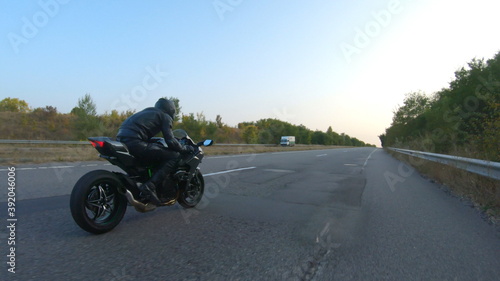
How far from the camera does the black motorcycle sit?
9.97ft

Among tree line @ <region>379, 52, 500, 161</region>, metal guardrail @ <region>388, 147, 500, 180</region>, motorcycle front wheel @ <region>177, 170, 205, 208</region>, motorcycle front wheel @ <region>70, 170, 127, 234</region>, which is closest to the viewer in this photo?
motorcycle front wheel @ <region>70, 170, 127, 234</region>

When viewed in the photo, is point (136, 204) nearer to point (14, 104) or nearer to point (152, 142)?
point (152, 142)

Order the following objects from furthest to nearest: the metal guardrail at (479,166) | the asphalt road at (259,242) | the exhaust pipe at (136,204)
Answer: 1. the metal guardrail at (479,166)
2. the exhaust pipe at (136,204)
3. the asphalt road at (259,242)

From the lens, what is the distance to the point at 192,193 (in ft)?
16.0

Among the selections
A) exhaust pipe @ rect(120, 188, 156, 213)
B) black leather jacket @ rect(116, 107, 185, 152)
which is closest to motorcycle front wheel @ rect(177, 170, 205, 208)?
exhaust pipe @ rect(120, 188, 156, 213)

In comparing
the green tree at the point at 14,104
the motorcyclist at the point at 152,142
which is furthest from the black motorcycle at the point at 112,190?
the green tree at the point at 14,104

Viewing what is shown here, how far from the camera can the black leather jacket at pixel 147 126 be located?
3754mm

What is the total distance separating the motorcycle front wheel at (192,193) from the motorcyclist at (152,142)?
0.66 meters

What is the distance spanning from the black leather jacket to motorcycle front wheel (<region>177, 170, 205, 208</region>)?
3.00ft

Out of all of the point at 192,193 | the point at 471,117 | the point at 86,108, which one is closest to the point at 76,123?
the point at 86,108

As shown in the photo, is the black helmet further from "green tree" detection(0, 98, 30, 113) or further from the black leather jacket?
"green tree" detection(0, 98, 30, 113)

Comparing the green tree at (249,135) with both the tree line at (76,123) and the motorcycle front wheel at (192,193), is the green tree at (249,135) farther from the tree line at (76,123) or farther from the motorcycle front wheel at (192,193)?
the motorcycle front wheel at (192,193)

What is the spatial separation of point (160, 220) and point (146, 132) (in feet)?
4.06

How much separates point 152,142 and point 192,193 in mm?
1274
